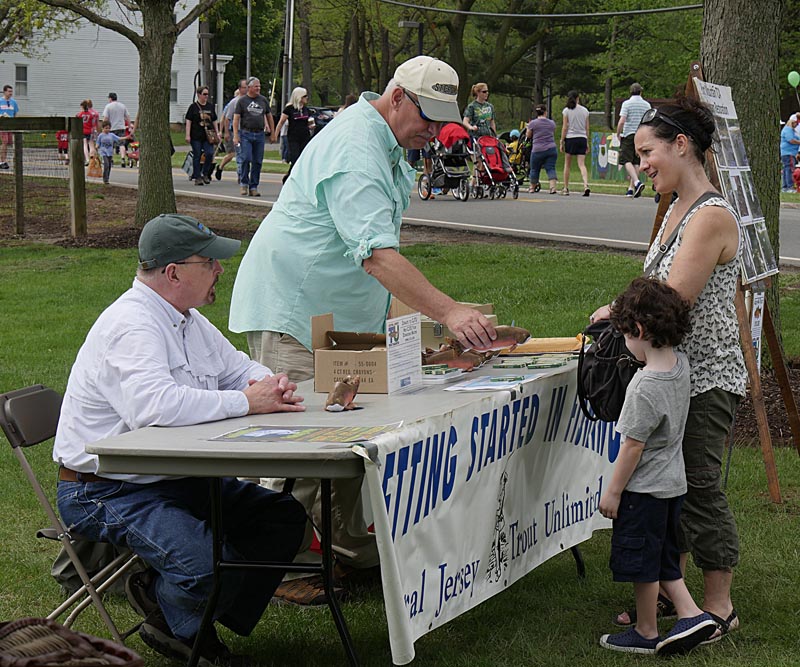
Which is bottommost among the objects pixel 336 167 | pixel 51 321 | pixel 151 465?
pixel 51 321

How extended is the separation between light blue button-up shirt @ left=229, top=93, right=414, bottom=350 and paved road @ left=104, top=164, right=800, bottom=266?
938cm

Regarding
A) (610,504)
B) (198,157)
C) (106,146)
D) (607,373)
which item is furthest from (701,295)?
(106,146)

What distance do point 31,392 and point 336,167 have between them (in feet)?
4.34

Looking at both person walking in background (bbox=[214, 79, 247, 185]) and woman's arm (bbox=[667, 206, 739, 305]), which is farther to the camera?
person walking in background (bbox=[214, 79, 247, 185])

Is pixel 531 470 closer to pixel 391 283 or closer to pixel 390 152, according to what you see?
pixel 391 283

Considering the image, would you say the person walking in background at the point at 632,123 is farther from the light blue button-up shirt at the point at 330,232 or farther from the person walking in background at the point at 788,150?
the light blue button-up shirt at the point at 330,232

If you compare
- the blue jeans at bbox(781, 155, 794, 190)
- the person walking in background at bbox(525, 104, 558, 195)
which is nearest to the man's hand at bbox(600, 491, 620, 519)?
the person walking in background at bbox(525, 104, 558, 195)

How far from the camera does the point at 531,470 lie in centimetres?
469

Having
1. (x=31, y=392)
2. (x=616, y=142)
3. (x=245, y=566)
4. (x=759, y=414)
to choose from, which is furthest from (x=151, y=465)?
(x=616, y=142)

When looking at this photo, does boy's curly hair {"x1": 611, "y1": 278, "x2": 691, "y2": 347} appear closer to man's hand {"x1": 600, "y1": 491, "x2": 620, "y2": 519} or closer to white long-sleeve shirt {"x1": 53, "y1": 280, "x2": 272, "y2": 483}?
man's hand {"x1": 600, "y1": 491, "x2": 620, "y2": 519}

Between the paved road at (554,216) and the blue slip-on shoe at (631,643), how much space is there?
31.4ft

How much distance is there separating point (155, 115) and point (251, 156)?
22.5 feet

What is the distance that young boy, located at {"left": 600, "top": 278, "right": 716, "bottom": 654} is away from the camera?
4.13 meters

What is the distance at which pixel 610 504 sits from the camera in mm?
4281
